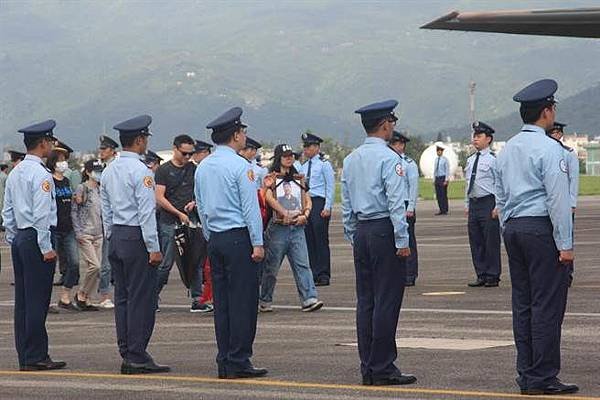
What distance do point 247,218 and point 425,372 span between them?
1.83 meters

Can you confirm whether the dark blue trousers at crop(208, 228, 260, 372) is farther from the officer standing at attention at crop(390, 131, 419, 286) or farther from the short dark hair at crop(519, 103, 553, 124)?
the officer standing at attention at crop(390, 131, 419, 286)

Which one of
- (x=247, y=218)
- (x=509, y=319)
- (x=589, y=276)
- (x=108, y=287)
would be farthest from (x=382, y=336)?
(x=589, y=276)

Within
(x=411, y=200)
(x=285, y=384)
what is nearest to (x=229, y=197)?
A: (x=285, y=384)

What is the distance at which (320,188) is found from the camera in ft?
Result: 73.2

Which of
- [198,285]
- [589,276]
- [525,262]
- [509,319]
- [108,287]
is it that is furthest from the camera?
[589,276]

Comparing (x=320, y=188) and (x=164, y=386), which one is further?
(x=320, y=188)

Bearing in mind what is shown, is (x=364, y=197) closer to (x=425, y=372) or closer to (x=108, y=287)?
(x=425, y=372)

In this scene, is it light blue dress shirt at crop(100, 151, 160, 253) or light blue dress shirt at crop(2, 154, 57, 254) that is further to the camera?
light blue dress shirt at crop(2, 154, 57, 254)

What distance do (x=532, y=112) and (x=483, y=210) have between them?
9.69 m

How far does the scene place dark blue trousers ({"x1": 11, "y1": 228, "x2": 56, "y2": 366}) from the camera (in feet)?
45.1

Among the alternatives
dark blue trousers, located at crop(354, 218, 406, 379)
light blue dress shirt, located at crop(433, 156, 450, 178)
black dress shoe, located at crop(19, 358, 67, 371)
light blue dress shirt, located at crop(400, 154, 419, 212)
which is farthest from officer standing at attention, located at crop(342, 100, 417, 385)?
light blue dress shirt, located at crop(433, 156, 450, 178)

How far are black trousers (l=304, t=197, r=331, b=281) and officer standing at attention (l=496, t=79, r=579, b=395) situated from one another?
10428mm

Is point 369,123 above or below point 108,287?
above

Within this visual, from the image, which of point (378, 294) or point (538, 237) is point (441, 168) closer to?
point (378, 294)
